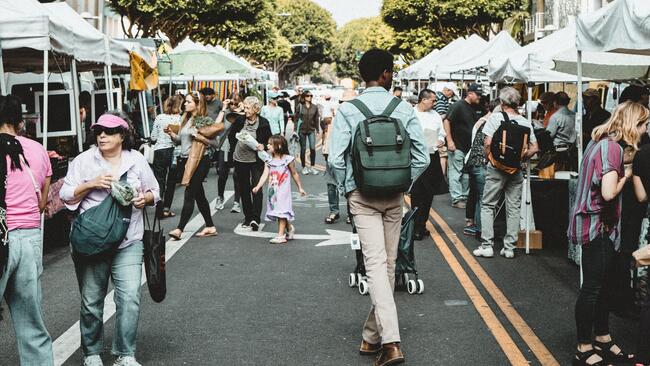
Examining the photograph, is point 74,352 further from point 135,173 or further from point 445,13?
point 445,13

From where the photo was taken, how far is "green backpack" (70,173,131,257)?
17.3 ft

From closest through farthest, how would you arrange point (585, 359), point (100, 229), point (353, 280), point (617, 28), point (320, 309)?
point (100, 229), point (585, 359), point (617, 28), point (320, 309), point (353, 280)

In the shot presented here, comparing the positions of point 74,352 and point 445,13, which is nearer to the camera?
point 74,352

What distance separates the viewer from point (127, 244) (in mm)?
5438

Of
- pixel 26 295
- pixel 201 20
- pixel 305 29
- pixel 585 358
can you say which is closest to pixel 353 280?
pixel 585 358

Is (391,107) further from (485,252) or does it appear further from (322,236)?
(322,236)

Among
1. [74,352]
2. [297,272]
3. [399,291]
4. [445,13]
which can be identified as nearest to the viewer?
[74,352]

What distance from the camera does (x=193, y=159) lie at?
10.9 metres

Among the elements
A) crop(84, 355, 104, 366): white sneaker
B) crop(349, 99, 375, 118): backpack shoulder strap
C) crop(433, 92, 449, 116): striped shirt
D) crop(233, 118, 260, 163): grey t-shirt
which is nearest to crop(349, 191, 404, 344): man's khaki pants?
crop(349, 99, 375, 118): backpack shoulder strap

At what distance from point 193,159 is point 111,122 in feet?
18.0

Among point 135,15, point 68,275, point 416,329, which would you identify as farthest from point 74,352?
point 135,15

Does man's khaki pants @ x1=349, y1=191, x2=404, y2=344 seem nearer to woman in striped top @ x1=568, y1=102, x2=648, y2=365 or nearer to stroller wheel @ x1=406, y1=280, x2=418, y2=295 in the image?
woman in striped top @ x1=568, y1=102, x2=648, y2=365

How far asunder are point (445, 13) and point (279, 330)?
42528mm

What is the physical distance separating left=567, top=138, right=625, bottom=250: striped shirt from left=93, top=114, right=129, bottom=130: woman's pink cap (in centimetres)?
287
